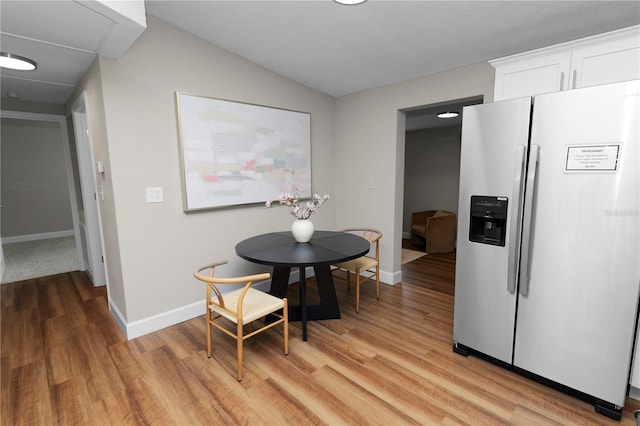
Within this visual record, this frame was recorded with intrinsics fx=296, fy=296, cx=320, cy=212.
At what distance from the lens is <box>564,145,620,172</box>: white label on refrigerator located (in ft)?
5.08

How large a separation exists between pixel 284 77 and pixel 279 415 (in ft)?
10.4

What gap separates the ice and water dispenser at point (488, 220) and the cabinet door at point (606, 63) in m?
0.93

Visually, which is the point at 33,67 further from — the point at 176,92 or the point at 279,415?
the point at 279,415

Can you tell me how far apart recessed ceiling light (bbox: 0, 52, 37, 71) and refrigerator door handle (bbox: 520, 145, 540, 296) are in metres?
3.58

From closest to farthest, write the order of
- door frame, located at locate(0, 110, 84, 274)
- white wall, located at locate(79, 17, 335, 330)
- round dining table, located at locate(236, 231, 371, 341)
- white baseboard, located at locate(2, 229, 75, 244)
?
round dining table, located at locate(236, 231, 371, 341) → white wall, located at locate(79, 17, 335, 330) → door frame, located at locate(0, 110, 84, 274) → white baseboard, located at locate(2, 229, 75, 244)

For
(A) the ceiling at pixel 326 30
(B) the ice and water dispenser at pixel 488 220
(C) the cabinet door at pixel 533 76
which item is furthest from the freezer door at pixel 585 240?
(A) the ceiling at pixel 326 30

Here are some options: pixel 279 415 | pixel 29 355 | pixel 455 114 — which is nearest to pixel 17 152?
pixel 29 355

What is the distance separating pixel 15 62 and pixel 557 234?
12.7 ft

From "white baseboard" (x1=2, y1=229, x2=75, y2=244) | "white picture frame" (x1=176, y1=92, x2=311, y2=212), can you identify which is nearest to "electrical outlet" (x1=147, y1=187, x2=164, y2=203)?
"white picture frame" (x1=176, y1=92, x2=311, y2=212)

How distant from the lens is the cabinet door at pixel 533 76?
1.96 m

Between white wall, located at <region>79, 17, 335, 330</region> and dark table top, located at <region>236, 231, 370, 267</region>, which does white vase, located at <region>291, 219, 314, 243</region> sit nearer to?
dark table top, located at <region>236, 231, 370, 267</region>

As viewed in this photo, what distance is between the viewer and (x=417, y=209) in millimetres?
6324

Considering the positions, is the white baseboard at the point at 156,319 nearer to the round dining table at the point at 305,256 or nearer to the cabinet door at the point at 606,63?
the round dining table at the point at 305,256

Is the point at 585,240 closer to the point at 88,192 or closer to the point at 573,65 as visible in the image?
the point at 573,65
